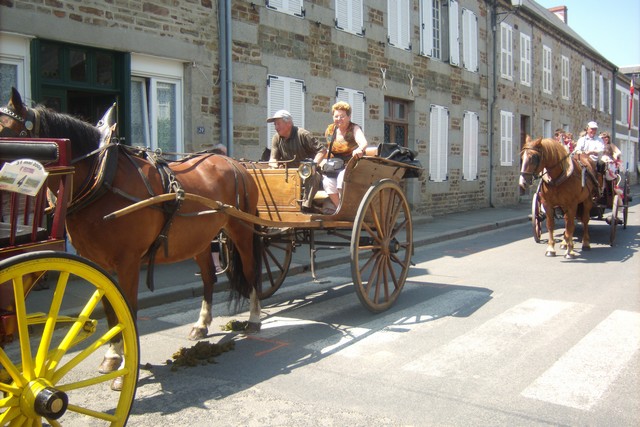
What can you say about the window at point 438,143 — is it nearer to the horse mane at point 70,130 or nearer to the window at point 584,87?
the horse mane at point 70,130

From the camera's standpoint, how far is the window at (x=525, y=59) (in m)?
21.6

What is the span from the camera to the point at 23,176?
8.64 feet

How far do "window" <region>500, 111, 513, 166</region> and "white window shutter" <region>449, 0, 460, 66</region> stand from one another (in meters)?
3.73

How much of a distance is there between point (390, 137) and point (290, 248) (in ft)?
30.5

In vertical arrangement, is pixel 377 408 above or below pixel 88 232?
below

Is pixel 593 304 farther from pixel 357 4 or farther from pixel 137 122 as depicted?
pixel 357 4

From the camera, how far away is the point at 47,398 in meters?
2.52

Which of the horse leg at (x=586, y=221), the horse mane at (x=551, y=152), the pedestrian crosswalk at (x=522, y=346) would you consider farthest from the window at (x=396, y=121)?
the pedestrian crosswalk at (x=522, y=346)

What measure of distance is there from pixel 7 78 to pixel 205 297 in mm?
4162

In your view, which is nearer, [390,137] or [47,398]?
[47,398]

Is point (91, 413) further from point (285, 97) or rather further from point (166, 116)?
point (285, 97)

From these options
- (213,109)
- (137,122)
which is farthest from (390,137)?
(137,122)

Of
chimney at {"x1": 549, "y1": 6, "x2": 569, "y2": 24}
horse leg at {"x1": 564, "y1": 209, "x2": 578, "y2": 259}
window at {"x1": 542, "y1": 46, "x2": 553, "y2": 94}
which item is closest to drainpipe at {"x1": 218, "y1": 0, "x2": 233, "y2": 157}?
horse leg at {"x1": 564, "y1": 209, "x2": 578, "y2": 259}

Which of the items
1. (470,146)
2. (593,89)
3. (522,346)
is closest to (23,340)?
(522,346)
